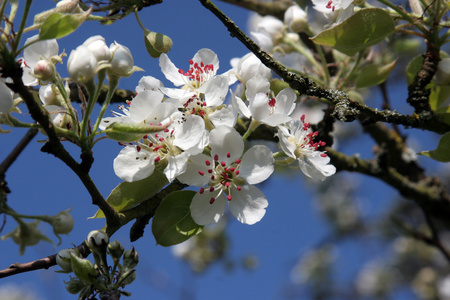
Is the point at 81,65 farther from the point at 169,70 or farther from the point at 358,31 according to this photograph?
the point at 358,31

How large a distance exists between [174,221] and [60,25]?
600 millimetres

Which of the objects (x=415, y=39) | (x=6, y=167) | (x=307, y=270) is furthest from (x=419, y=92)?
(x=307, y=270)

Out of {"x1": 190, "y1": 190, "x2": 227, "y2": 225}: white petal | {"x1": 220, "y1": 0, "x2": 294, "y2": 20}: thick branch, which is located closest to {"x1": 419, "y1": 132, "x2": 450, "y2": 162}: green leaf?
{"x1": 190, "y1": 190, "x2": 227, "y2": 225}: white petal

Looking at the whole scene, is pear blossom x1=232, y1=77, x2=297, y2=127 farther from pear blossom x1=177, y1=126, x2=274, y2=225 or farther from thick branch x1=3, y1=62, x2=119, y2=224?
thick branch x1=3, y1=62, x2=119, y2=224

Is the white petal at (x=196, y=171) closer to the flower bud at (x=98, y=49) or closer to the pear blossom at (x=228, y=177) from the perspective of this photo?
the pear blossom at (x=228, y=177)

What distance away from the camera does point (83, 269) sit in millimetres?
1188

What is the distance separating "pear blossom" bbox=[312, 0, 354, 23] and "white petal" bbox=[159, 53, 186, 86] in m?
0.60

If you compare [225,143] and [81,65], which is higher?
[81,65]

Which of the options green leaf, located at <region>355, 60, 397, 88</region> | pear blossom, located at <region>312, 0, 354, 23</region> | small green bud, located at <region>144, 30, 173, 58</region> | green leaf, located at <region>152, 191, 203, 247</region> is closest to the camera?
green leaf, located at <region>152, 191, 203, 247</region>

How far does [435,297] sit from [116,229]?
465cm

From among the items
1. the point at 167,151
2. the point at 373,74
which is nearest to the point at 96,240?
the point at 167,151

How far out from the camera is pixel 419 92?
1839 millimetres

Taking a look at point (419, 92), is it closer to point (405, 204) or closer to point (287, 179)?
point (405, 204)

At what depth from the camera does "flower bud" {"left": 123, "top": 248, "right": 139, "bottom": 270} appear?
50.6 inches
